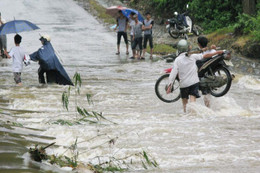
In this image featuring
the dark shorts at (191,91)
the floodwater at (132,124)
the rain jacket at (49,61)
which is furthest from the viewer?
the rain jacket at (49,61)

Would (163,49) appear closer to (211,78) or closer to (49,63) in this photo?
(49,63)

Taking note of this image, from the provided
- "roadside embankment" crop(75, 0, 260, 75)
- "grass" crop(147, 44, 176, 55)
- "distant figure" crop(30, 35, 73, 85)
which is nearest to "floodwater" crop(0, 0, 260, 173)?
"distant figure" crop(30, 35, 73, 85)

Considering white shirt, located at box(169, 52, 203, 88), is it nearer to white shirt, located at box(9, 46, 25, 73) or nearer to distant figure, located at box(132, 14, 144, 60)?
white shirt, located at box(9, 46, 25, 73)

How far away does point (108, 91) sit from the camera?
12141mm

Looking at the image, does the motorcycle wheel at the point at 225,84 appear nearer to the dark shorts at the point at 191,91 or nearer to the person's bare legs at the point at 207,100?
the person's bare legs at the point at 207,100

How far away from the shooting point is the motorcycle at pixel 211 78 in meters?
10.3

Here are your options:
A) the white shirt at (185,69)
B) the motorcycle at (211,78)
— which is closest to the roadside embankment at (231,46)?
the motorcycle at (211,78)

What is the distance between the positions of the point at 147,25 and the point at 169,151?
38.3 feet

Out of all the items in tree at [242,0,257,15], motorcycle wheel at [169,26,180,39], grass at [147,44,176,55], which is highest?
tree at [242,0,257,15]

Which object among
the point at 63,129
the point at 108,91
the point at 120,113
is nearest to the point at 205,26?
the point at 108,91

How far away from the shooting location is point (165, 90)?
10.2 metres

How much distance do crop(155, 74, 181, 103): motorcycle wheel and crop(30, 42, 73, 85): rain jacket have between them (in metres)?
2.91

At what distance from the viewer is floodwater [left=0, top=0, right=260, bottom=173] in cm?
630

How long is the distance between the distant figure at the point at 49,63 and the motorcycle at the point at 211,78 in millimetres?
2996
